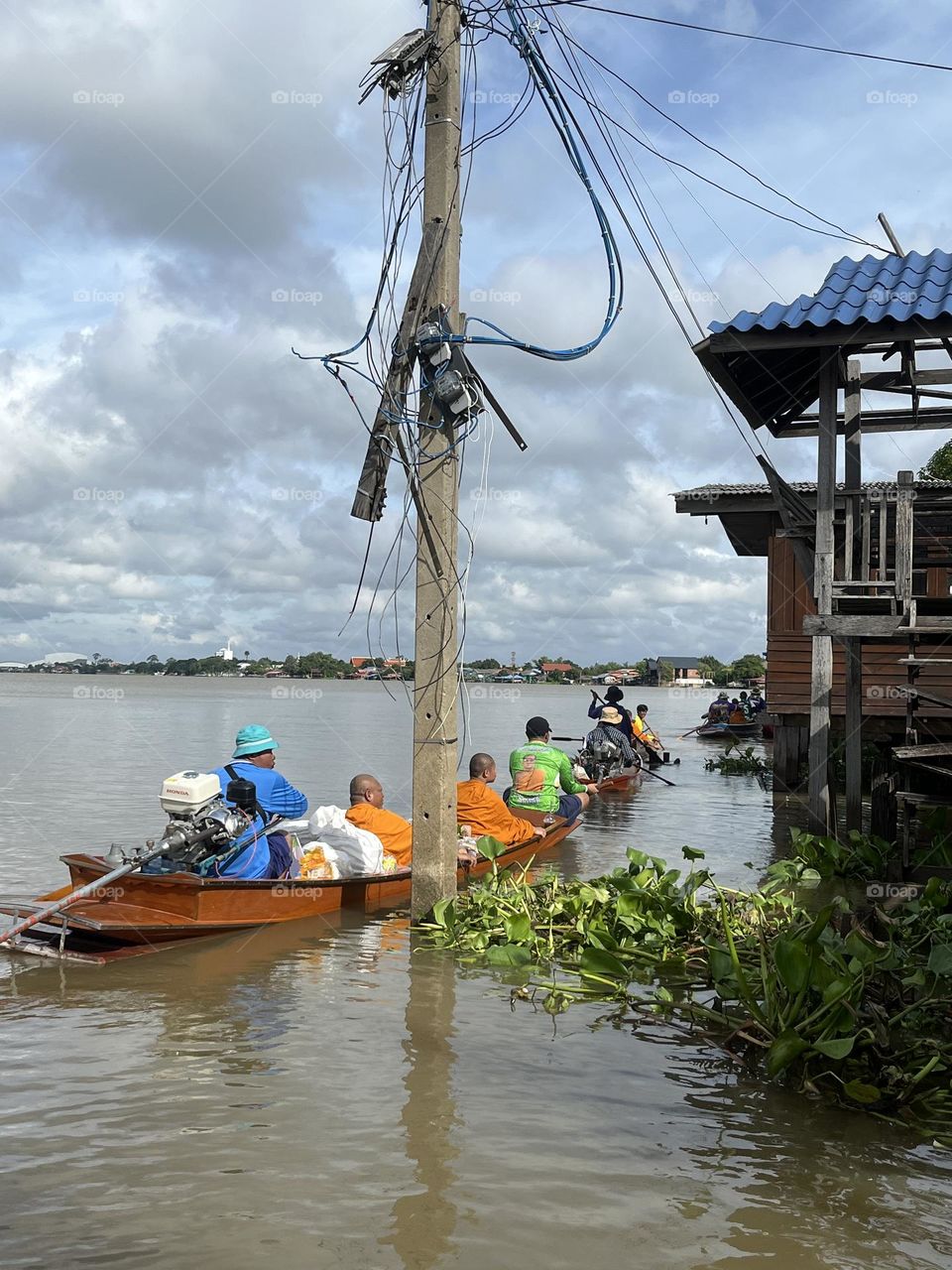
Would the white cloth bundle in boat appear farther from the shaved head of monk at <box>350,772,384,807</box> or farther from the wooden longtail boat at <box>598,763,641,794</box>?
the wooden longtail boat at <box>598,763,641,794</box>

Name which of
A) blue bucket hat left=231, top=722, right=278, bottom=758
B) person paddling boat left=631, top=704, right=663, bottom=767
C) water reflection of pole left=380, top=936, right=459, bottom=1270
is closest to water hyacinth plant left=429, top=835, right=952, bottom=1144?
water reflection of pole left=380, top=936, right=459, bottom=1270

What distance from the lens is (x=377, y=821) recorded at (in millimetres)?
10242

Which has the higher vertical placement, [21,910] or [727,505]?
[727,505]

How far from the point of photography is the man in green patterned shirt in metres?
13.4

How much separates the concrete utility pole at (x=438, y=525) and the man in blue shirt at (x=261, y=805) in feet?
4.49

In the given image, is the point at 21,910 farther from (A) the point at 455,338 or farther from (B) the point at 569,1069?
(A) the point at 455,338

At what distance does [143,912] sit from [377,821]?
268 centimetres

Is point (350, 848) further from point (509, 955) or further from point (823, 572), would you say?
point (823, 572)

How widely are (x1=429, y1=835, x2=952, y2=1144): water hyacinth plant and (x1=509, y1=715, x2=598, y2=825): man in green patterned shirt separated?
3.86 metres


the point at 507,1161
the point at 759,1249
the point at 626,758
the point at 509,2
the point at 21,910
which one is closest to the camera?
the point at 759,1249

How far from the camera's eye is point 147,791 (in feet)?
63.2

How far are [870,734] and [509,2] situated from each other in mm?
10152

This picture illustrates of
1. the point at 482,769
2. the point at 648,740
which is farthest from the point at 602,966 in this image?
the point at 648,740

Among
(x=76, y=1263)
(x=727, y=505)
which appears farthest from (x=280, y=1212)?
(x=727, y=505)
